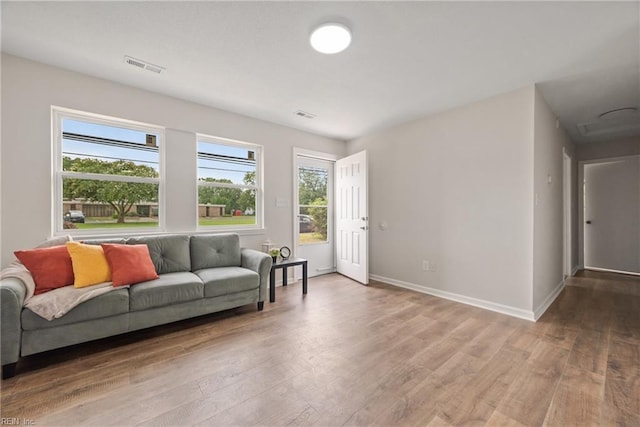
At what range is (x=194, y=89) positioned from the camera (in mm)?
2953

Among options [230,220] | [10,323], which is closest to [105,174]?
[230,220]

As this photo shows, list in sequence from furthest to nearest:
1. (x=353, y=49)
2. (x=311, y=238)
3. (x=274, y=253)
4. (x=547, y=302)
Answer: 1. (x=311, y=238)
2. (x=274, y=253)
3. (x=547, y=302)
4. (x=353, y=49)

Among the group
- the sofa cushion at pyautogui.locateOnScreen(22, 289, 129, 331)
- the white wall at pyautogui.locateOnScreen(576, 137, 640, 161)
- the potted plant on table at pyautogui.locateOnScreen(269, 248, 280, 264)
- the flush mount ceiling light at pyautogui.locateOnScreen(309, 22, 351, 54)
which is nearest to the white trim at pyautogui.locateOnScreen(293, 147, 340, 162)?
the potted plant on table at pyautogui.locateOnScreen(269, 248, 280, 264)

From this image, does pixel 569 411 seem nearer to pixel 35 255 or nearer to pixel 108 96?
pixel 35 255

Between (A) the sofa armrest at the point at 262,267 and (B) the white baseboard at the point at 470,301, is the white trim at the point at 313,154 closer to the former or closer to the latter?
(A) the sofa armrest at the point at 262,267

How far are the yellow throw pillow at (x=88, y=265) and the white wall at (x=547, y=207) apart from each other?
416 cm

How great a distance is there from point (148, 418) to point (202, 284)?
127 cm

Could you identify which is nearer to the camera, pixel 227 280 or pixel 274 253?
pixel 227 280

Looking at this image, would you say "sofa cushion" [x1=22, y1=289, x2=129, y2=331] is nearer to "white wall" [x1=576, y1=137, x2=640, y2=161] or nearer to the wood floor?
the wood floor

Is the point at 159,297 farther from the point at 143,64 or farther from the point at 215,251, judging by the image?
the point at 143,64

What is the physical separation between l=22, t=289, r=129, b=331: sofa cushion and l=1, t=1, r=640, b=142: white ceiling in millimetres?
2055

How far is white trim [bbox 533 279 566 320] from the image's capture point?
2830mm

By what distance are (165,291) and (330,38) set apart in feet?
8.30

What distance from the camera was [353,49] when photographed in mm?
2182
